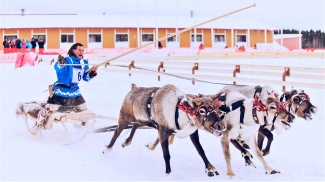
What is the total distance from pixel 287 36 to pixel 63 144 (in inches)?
2455

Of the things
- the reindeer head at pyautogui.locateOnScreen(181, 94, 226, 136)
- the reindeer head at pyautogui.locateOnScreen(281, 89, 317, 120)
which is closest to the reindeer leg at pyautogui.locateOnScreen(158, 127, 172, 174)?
the reindeer head at pyautogui.locateOnScreen(181, 94, 226, 136)

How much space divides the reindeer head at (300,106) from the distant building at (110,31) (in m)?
42.0

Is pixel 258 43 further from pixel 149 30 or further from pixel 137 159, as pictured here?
pixel 137 159

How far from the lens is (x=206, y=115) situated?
21.4 feet

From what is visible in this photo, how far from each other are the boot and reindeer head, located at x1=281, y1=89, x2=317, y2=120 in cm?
393

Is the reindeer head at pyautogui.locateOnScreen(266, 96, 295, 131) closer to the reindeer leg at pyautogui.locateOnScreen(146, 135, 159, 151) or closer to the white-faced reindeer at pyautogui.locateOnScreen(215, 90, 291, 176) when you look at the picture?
the white-faced reindeer at pyautogui.locateOnScreen(215, 90, 291, 176)

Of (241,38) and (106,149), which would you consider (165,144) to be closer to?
(106,149)

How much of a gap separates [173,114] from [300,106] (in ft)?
5.74

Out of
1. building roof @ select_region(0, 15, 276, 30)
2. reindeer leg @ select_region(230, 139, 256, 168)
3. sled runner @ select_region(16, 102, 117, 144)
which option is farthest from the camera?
building roof @ select_region(0, 15, 276, 30)

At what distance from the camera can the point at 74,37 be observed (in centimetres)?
5019

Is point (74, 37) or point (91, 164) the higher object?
point (74, 37)

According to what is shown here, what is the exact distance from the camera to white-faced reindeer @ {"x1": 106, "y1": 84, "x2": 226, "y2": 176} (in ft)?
21.5

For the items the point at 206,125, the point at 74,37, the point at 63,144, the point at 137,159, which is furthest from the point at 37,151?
the point at 74,37

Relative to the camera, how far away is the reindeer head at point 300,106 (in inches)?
281
